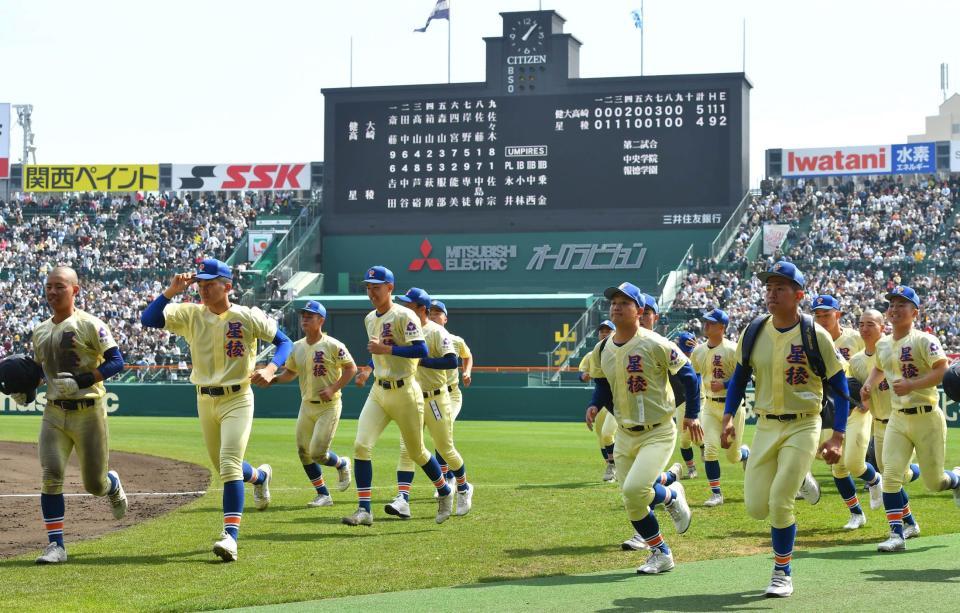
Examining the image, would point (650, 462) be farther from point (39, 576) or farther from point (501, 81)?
point (501, 81)

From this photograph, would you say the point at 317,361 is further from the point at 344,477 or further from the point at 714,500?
the point at 714,500

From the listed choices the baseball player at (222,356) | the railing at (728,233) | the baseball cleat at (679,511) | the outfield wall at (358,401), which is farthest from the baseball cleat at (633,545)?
the railing at (728,233)

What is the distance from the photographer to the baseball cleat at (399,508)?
1251cm

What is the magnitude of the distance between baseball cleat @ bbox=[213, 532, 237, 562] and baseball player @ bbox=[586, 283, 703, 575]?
307cm

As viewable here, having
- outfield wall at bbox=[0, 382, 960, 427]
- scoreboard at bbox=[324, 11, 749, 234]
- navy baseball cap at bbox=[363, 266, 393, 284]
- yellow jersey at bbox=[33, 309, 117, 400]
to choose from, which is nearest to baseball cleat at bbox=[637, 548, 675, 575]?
navy baseball cap at bbox=[363, 266, 393, 284]

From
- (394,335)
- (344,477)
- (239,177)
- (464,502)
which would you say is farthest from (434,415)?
(239,177)

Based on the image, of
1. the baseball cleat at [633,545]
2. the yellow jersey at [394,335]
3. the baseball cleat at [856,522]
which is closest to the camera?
the baseball cleat at [633,545]

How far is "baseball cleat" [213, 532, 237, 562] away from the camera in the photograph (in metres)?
9.65

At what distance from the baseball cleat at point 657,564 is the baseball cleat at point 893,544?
2.09 m

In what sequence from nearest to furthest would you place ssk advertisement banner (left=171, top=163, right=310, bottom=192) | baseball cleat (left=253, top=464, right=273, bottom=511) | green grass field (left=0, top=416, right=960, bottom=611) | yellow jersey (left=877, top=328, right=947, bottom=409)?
green grass field (left=0, top=416, right=960, bottom=611) < yellow jersey (left=877, top=328, right=947, bottom=409) < baseball cleat (left=253, top=464, right=273, bottom=511) < ssk advertisement banner (left=171, top=163, right=310, bottom=192)

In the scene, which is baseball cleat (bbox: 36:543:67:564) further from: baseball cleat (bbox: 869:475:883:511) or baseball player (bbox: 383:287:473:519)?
baseball cleat (bbox: 869:475:883:511)

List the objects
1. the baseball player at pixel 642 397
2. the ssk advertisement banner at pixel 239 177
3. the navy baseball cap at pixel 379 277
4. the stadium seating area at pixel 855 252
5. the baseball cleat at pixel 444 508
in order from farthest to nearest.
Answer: the ssk advertisement banner at pixel 239 177
the stadium seating area at pixel 855 252
the baseball cleat at pixel 444 508
the navy baseball cap at pixel 379 277
the baseball player at pixel 642 397

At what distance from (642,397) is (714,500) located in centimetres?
495

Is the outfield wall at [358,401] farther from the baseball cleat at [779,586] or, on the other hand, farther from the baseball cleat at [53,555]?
the baseball cleat at [779,586]
